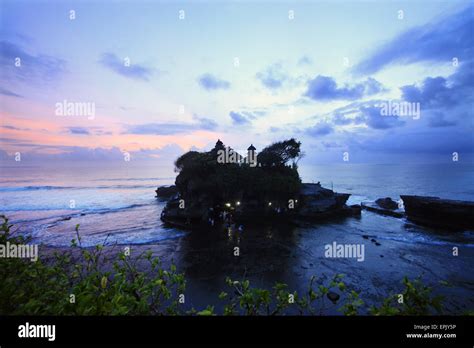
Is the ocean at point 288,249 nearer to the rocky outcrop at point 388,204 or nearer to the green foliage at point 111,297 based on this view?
the green foliage at point 111,297

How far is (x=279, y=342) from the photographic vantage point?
6.99 feet

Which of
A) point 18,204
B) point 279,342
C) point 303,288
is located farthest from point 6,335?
point 18,204

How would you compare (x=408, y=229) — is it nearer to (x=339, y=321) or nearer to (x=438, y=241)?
(x=438, y=241)

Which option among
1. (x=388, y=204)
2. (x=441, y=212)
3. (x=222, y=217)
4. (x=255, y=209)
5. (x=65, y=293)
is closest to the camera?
(x=65, y=293)

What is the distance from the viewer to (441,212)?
32.2 m

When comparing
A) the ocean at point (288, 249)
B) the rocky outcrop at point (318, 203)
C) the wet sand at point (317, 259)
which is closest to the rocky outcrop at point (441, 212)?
the ocean at point (288, 249)

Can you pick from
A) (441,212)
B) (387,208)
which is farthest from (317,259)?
(387,208)

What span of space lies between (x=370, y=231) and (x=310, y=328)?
109ft

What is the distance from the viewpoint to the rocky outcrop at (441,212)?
30.2 metres

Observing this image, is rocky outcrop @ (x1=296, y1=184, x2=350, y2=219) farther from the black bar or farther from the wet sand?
the black bar

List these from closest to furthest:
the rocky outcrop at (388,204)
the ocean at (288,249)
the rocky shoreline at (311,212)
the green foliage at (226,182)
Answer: the ocean at (288,249)
the rocky shoreline at (311,212)
the green foliage at (226,182)
the rocky outcrop at (388,204)

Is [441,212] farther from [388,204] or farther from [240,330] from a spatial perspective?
[240,330]

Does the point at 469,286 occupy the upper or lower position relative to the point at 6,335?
lower

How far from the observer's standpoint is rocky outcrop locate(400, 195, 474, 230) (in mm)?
30172
